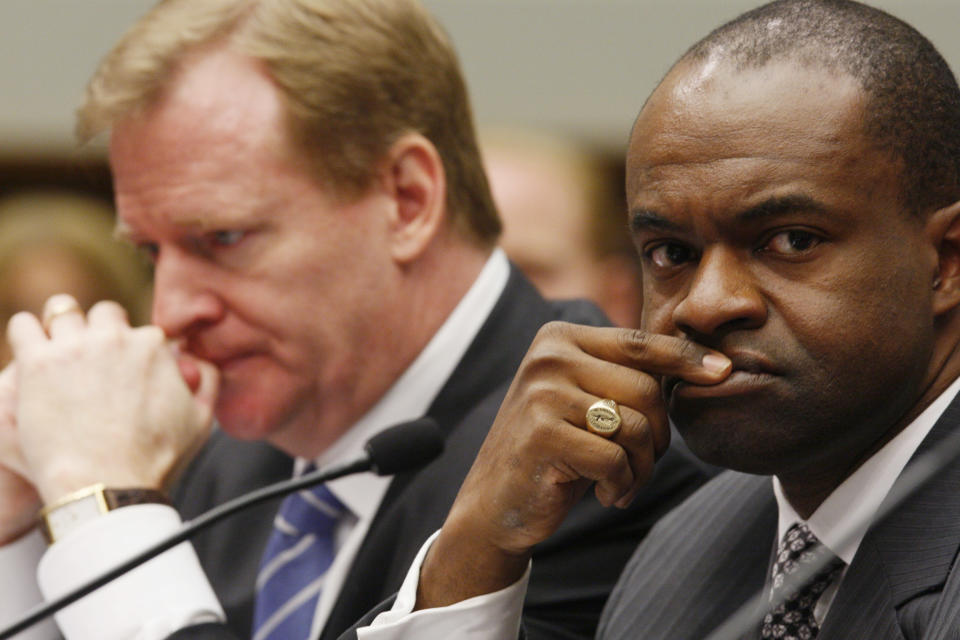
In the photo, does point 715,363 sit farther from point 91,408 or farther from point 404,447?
point 91,408

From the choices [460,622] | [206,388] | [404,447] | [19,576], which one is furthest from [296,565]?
[460,622]

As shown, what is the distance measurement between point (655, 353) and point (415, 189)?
92 cm

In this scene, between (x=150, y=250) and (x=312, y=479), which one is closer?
(x=312, y=479)

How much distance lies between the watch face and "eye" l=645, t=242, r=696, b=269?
917 millimetres

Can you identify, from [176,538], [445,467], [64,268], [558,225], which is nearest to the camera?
[176,538]

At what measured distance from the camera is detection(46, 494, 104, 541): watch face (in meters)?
2.02

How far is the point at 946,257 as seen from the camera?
149cm

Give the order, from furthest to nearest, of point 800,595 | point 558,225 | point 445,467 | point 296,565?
point 558,225 → point 296,565 → point 445,467 → point 800,595

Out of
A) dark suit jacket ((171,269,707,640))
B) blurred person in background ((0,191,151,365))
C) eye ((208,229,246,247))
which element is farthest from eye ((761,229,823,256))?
blurred person in background ((0,191,151,365))

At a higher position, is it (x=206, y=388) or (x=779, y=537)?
(x=779, y=537)

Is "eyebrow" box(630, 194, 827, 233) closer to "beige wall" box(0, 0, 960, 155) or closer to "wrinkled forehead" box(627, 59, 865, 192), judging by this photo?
"wrinkled forehead" box(627, 59, 865, 192)

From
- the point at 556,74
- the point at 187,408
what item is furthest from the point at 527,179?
the point at 556,74

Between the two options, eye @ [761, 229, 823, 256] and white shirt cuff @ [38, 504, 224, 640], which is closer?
eye @ [761, 229, 823, 256]

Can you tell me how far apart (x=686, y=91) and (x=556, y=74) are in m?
3.92
